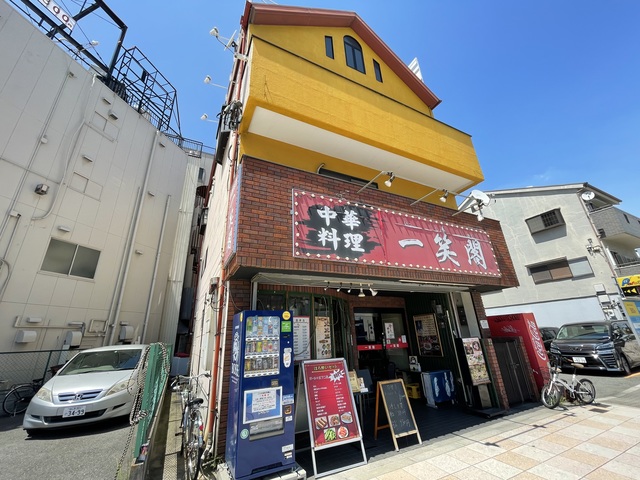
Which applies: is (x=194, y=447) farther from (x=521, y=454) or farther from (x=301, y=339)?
(x=521, y=454)

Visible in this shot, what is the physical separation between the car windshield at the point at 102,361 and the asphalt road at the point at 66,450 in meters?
1.22

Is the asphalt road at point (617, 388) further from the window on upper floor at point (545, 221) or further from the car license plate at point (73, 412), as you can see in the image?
the car license plate at point (73, 412)

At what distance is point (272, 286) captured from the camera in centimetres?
565

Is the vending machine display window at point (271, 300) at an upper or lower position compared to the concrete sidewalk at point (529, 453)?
upper

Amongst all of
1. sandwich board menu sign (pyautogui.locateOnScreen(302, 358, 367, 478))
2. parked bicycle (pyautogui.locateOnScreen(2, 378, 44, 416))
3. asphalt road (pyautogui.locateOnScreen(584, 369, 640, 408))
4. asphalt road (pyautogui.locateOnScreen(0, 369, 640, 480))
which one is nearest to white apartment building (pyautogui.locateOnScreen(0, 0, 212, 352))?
parked bicycle (pyautogui.locateOnScreen(2, 378, 44, 416))

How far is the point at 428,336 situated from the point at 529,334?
3213 millimetres

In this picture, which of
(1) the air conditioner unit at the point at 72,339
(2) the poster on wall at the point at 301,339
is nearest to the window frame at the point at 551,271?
(2) the poster on wall at the point at 301,339

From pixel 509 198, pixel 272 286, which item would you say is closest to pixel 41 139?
pixel 272 286

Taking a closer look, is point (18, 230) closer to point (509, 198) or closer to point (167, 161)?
point (167, 161)

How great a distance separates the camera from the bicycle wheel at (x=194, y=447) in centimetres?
375

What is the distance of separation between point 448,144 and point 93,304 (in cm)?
1549

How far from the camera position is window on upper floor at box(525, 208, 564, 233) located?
57.2 feet

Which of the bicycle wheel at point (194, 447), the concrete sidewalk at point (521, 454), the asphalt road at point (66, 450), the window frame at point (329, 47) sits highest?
the window frame at point (329, 47)

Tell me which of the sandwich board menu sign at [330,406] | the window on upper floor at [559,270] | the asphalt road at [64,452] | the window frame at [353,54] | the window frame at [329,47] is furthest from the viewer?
the window on upper floor at [559,270]
